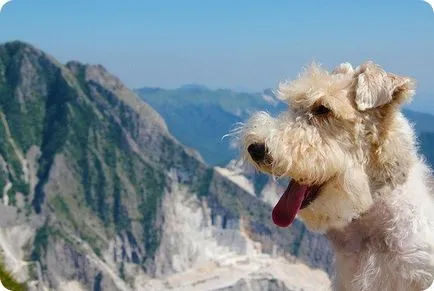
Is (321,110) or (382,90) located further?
(321,110)

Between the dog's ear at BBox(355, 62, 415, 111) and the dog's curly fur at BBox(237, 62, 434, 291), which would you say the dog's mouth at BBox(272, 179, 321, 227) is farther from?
the dog's ear at BBox(355, 62, 415, 111)

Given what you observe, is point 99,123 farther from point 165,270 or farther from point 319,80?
point 319,80

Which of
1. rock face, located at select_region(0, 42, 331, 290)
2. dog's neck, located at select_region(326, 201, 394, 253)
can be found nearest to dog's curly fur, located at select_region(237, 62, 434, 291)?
dog's neck, located at select_region(326, 201, 394, 253)

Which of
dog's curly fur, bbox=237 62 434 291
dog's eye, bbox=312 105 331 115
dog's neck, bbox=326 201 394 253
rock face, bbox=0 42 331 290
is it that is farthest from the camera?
rock face, bbox=0 42 331 290

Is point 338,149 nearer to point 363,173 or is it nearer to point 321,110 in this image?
point 363,173

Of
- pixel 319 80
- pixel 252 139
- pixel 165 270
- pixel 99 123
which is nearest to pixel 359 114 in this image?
pixel 319 80

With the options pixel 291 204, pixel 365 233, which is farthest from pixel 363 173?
pixel 291 204
